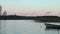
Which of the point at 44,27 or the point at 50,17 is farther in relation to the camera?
the point at 44,27

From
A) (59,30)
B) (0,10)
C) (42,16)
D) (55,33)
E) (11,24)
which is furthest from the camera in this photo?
(11,24)

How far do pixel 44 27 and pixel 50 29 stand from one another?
773 millimetres

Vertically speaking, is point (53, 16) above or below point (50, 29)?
above

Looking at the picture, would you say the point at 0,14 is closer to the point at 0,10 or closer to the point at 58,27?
the point at 0,10

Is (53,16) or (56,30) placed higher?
(53,16)

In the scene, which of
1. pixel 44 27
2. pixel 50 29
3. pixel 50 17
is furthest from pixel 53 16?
pixel 44 27

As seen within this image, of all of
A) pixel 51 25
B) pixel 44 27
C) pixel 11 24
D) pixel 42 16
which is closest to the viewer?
pixel 42 16

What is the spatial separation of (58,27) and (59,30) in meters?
0.31

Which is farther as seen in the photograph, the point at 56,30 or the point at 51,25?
the point at 51,25

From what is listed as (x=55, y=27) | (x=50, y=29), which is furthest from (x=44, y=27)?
(x=55, y=27)

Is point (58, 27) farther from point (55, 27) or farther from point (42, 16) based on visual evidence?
point (42, 16)

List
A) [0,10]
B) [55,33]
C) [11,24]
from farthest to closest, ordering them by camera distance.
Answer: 1. [11,24]
2. [55,33]
3. [0,10]

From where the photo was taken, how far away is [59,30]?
742 centimetres

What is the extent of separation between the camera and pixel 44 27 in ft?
28.7
